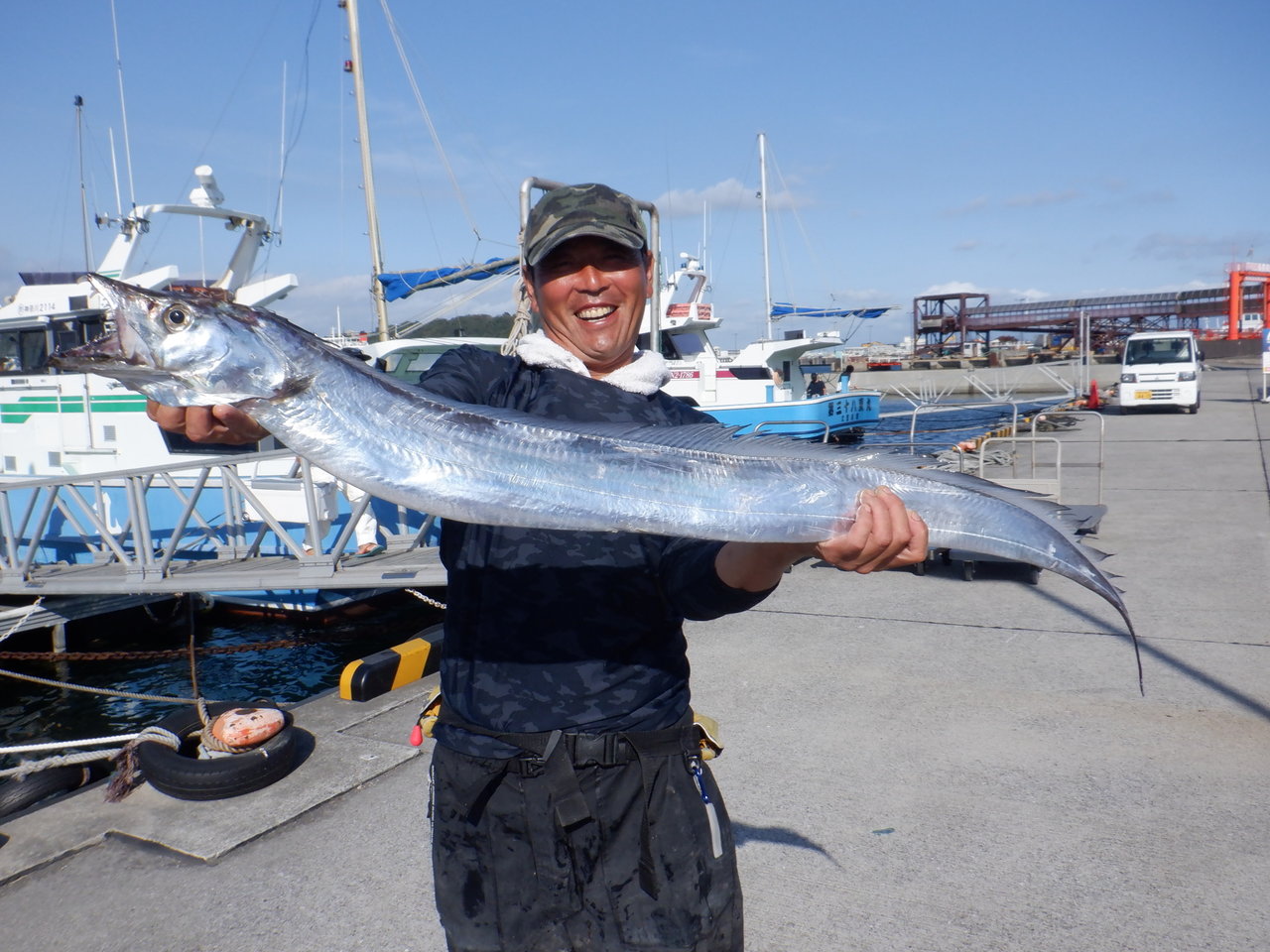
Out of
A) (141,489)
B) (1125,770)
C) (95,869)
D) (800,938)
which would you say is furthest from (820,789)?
(141,489)

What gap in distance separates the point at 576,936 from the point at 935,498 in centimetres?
131

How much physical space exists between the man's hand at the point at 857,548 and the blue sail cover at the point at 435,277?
40.2 feet

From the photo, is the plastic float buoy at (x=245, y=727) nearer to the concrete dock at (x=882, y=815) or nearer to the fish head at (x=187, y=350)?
the concrete dock at (x=882, y=815)

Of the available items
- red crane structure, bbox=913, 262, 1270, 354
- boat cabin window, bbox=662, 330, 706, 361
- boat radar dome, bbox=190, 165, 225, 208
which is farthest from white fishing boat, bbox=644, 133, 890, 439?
red crane structure, bbox=913, 262, 1270, 354

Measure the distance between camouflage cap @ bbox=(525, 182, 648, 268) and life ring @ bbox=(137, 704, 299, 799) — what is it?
3392 millimetres

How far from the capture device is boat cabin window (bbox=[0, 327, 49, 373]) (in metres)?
12.3

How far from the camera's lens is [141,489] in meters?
7.79

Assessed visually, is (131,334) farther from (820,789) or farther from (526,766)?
(820,789)

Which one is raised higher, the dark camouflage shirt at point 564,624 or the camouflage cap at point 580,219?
the camouflage cap at point 580,219

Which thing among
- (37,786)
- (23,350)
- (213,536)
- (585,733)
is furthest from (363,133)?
(585,733)

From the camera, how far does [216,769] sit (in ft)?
14.1

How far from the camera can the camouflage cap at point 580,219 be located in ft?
6.92

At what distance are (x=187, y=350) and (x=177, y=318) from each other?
70 millimetres

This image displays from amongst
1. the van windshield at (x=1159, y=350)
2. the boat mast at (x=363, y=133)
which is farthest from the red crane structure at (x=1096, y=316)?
the boat mast at (x=363, y=133)
